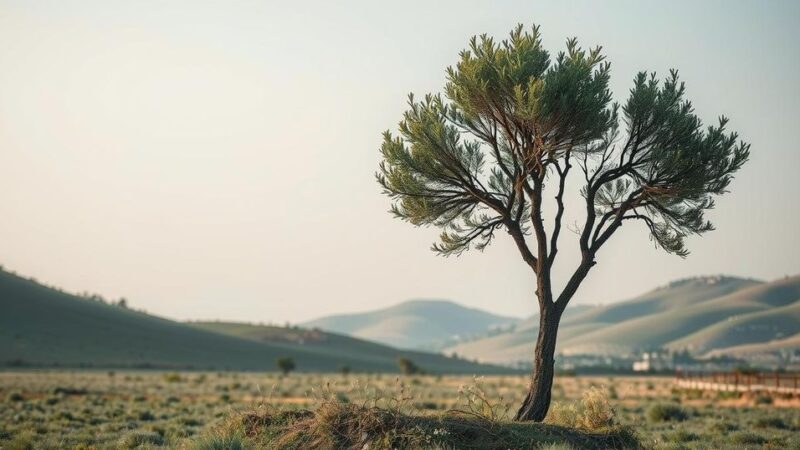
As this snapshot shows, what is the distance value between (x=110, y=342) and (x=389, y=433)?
112 m

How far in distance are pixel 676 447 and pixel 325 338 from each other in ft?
563

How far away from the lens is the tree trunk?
20656mm

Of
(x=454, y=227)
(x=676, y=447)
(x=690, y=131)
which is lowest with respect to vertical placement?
(x=676, y=447)

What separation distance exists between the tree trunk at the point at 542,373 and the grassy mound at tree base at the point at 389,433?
1850mm

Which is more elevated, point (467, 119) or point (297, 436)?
point (467, 119)

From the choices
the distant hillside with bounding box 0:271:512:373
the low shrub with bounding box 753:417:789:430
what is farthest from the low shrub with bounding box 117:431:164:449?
the distant hillside with bounding box 0:271:512:373

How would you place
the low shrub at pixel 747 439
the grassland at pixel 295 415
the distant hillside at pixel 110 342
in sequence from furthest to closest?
the distant hillside at pixel 110 342, the low shrub at pixel 747 439, the grassland at pixel 295 415

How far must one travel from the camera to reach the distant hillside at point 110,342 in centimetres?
10975

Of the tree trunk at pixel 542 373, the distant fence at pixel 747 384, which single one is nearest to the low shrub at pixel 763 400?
the distant fence at pixel 747 384

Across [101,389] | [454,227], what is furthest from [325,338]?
[454,227]

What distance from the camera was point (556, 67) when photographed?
19.8 m

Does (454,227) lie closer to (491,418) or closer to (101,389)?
(491,418)

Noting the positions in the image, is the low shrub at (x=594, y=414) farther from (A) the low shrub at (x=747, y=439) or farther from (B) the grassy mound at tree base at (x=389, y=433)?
(A) the low shrub at (x=747, y=439)

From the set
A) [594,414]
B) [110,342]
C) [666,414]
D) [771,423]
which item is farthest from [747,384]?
[110,342]
